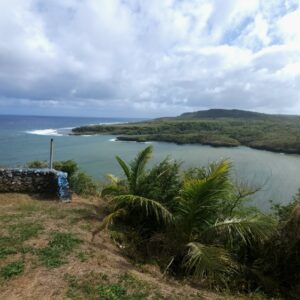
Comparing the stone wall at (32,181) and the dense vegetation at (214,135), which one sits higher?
the stone wall at (32,181)

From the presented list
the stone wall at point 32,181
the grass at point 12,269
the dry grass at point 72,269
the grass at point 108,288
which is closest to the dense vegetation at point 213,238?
the dry grass at point 72,269

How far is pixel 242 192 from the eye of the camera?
6703mm

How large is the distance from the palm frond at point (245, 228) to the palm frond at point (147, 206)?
86 cm

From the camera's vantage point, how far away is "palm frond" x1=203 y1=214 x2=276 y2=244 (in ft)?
19.1

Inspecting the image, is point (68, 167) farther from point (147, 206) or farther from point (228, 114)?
point (228, 114)

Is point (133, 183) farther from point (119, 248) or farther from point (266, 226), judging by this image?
point (266, 226)

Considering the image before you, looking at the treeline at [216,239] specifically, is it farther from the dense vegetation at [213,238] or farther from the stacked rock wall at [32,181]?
the stacked rock wall at [32,181]

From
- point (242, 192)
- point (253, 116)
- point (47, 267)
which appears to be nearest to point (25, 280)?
point (47, 267)

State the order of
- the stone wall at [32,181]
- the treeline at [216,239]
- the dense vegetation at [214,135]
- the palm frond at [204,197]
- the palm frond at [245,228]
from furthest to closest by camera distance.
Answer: the dense vegetation at [214,135]
the stone wall at [32,181]
the palm frond at [204,197]
the palm frond at [245,228]
the treeline at [216,239]

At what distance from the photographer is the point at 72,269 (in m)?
4.63

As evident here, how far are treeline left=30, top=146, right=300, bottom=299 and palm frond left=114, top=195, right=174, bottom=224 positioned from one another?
0.02 metres

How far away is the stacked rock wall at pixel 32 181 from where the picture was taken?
956cm

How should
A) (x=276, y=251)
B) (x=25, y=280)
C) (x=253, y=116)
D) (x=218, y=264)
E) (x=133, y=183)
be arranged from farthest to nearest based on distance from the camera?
(x=253, y=116), (x=133, y=183), (x=276, y=251), (x=218, y=264), (x=25, y=280)

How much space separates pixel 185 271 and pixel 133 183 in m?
2.67
